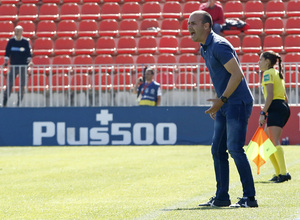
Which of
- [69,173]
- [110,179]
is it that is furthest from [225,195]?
[69,173]

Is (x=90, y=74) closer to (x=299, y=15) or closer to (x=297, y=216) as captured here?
(x=299, y=15)

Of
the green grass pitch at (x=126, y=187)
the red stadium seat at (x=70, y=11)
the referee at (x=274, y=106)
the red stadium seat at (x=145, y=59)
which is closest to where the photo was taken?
the green grass pitch at (x=126, y=187)

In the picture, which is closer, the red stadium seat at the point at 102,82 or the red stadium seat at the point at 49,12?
the red stadium seat at the point at 102,82

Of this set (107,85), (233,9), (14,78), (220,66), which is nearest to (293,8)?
(233,9)

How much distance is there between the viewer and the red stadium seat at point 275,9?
73.6ft

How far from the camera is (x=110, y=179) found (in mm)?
9977

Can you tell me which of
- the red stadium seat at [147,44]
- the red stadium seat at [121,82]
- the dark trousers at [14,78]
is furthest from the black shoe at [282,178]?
the red stadium seat at [147,44]

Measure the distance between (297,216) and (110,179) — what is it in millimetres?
4363

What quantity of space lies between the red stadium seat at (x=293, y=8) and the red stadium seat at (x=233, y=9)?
56.6 inches

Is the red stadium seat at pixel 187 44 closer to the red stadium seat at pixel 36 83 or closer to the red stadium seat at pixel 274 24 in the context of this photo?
the red stadium seat at pixel 274 24

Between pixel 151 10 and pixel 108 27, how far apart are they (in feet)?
4.89

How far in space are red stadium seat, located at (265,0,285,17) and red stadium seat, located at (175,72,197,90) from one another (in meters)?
5.48

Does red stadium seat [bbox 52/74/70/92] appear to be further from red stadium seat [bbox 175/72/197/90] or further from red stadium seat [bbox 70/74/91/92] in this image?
red stadium seat [bbox 175/72/197/90]

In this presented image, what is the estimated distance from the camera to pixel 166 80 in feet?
59.7
